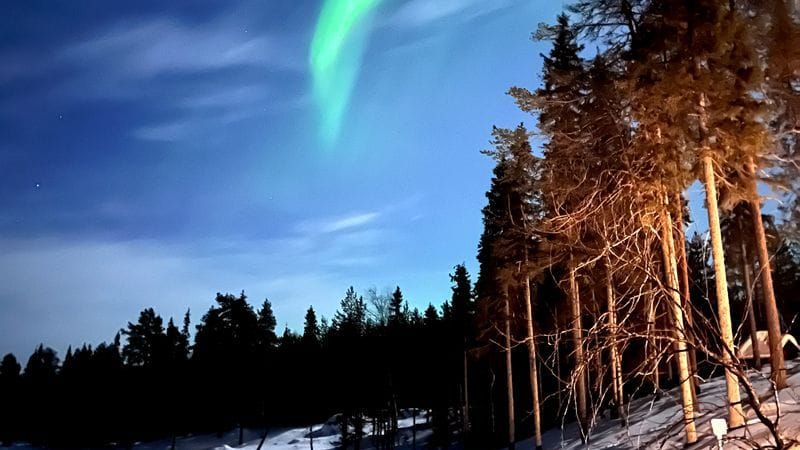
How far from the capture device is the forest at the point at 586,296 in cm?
792

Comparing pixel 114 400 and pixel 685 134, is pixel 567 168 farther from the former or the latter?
pixel 114 400

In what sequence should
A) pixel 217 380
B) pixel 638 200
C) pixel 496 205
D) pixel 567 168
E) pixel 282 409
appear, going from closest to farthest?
pixel 638 200 → pixel 567 168 → pixel 496 205 → pixel 217 380 → pixel 282 409

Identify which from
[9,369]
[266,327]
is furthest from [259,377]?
[9,369]

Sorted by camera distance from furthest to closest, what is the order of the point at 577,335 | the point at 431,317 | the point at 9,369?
the point at 9,369, the point at 431,317, the point at 577,335

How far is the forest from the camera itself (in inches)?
312

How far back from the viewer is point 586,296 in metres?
23.4

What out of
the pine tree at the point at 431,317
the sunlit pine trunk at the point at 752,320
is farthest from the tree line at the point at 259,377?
the sunlit pine trunk at the point at 752,320

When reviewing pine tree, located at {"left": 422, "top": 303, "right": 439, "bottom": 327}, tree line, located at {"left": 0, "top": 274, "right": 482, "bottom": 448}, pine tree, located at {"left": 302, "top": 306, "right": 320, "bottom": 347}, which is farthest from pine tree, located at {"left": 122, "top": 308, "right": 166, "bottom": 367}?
pine tree, located at {"left": 422, "top": 303, "right": 439, "bottom": 327}

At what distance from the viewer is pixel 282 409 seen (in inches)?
2830

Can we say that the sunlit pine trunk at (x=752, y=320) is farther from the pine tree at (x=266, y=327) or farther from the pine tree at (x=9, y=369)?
the pine tree at (x=9, y=369)

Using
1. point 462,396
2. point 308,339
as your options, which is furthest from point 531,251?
point 308,339

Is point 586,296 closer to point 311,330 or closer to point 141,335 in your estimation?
point 311,330

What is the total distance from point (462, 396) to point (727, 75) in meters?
39.6

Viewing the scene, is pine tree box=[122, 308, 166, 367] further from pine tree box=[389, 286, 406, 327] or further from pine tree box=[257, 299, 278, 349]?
pine tree box=[389, 286, 406, 327]
